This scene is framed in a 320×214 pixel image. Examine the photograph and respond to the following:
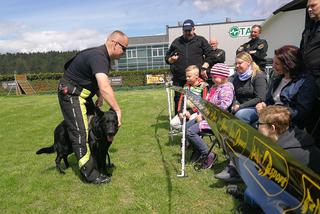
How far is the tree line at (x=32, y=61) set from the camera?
9294 centimetres

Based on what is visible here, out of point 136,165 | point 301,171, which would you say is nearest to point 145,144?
point 136,165

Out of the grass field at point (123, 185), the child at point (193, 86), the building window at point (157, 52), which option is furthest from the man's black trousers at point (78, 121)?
the building window at point (157, 52)

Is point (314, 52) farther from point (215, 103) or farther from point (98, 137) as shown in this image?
point (98, 137)

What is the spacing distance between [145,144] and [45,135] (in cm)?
329

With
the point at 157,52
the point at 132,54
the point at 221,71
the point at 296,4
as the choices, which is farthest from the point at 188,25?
the point at 132,54

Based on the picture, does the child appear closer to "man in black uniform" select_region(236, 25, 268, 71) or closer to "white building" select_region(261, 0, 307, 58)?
"man in black uniform" select_region(236, 25, 268, 71)

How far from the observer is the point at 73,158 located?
20.7 ft

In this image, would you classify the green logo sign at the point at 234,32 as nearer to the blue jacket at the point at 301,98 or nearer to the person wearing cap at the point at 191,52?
the person wearing cap at the point at 191,52

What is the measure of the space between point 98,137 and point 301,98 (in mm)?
2629

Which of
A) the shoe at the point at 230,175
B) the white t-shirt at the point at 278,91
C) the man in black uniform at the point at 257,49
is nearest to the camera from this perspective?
the white t-shirt at the point at 278,91

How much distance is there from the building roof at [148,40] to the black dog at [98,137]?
49.8 meters

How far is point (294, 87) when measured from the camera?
3.75m

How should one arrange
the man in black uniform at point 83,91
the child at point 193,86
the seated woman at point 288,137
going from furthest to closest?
the child at point 193,86, the man in black uniform at point 83,91, the seated woman at point 288,137

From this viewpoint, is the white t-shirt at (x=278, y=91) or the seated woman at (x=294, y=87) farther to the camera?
the white t-shirt at (x=278, y=91)
